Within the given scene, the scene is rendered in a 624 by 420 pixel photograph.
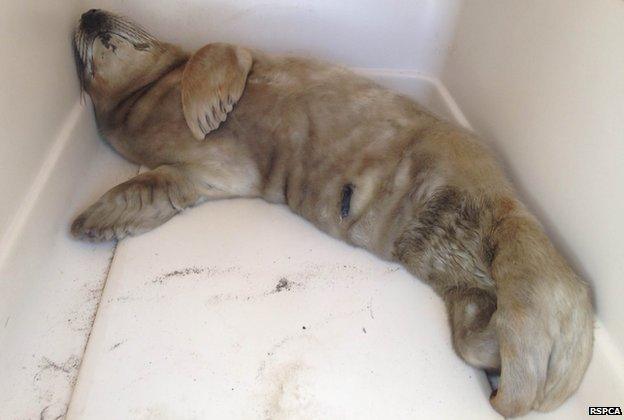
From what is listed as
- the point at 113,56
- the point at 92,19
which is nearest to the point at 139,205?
the point at 113,56

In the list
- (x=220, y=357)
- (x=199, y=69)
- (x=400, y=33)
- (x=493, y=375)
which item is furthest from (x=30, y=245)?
(x=400, y=33)

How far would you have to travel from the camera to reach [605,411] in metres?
1.04

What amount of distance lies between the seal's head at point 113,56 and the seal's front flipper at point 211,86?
0.18 metres

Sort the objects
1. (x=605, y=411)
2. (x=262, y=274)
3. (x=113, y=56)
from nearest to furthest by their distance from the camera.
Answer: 1. (x=605, y=411)
2. (x=262, y=274)
3. (x=113, y=56)

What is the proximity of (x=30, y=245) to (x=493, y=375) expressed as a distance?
45.3 inches

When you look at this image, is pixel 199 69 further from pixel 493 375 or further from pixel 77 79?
pixel 493 375

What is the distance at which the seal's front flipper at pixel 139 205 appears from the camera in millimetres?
1436

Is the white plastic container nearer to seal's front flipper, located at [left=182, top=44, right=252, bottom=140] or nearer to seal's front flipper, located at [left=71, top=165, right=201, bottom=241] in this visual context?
seal's front flipper, located at [left=71, top=165, right=201, bottom=241]

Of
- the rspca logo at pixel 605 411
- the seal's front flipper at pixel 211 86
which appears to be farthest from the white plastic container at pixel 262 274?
the seal's front flipper at pixel 211 86

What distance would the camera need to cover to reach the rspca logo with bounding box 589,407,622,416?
1013 millimetres

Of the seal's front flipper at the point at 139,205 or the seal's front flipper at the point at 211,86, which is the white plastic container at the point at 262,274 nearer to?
the seal's front flipper at the point at 139,205

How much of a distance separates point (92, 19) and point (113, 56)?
4.8 inches

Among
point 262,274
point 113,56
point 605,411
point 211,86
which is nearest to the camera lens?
point 605,411

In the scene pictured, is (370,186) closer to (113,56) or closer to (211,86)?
(211,86)
